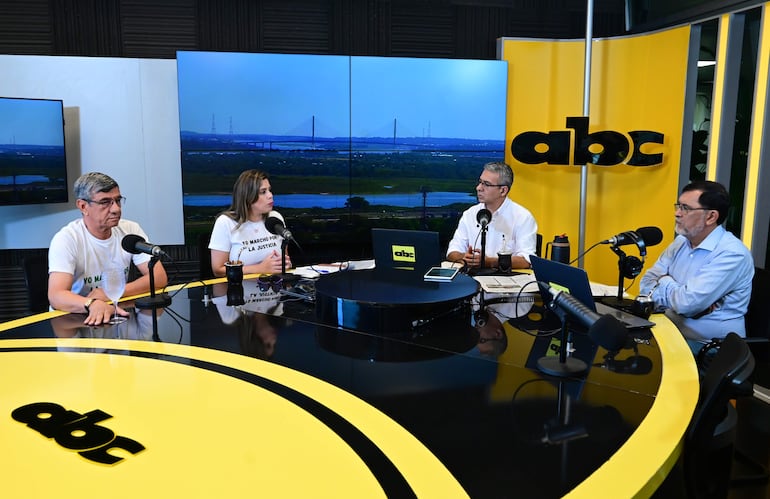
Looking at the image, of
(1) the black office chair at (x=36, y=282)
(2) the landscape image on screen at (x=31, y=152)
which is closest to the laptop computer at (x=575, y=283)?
(1) the black office chair at (x=36, y=282)

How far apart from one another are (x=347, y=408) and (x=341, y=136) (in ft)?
12.2

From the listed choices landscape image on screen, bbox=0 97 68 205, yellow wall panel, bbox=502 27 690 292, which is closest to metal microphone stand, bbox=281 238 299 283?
landscape image on screen, bbox=0 97 68 205

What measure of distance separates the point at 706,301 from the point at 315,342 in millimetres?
1816

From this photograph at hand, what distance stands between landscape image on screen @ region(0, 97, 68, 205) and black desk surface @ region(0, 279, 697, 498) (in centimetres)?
282

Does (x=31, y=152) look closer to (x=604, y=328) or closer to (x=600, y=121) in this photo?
(x=604, y=328)

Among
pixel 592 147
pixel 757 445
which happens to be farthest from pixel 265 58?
pixel 757 445

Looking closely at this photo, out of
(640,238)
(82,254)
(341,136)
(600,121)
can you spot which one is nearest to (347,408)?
(640,238)

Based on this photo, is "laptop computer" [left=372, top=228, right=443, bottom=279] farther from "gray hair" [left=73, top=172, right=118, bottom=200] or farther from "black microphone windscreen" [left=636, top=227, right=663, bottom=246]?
"gray hair" [left=73, top=172, right=118, bottom=200]

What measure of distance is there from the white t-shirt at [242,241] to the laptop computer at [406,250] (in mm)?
1069

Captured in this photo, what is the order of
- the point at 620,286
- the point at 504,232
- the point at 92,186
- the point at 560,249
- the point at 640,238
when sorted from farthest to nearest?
the point at 504,232 → the point at 560,249 → the point at 92,186 → the point at 620,286 → the point at 640,238

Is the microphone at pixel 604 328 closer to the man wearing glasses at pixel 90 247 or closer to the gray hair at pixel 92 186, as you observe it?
the man wearing glasses at pixel 90 247

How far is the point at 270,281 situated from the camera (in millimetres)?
3201

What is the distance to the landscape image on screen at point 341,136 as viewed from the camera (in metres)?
4.82

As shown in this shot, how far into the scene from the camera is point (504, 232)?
406 cm
